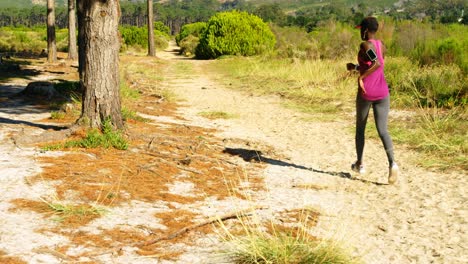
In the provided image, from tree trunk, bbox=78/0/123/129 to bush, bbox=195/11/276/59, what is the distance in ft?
69.9

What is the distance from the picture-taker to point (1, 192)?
13.8 ft

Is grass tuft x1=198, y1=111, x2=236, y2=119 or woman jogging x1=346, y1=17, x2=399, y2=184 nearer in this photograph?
woman jogging x1=346, y1=17, x2=399, y2=184

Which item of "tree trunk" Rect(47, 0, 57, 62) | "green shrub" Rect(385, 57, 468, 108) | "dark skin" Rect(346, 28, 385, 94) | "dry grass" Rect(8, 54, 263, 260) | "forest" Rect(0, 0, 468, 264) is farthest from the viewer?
"tree trunk" Rect(47, 0, 57, 62)

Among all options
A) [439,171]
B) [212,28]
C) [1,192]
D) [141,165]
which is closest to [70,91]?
[141,165]

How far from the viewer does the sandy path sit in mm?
3758

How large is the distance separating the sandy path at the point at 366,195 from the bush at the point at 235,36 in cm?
1916

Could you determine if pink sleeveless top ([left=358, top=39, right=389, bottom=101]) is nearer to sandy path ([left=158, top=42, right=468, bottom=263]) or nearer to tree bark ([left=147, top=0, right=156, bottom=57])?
sandy path ([left=158, top=42, right=468, bottom=263])

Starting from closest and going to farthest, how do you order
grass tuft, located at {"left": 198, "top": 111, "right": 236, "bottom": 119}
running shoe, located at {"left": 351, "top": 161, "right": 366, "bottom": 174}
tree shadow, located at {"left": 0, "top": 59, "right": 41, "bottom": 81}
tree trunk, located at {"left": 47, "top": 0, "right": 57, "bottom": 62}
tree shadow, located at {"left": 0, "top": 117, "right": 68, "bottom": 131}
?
running shoe, located at {"left": 351, "top": 161, "right": 366, "bottom": 174}
tree shadow, located at {"left": 0, "top": 117, "right": 68, "bottom": 131}
grass tuft, located at {"left": 198, "top": 111, "right": 236, "bottom": 119}
tree shadow, located at {"left": 0, "top": 59, "right": 41, "bottom": 81}
tree trunk, located at {"left": 47, "top": 0, "right": 57, "bottom": 62}

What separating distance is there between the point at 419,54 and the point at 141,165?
10338mm

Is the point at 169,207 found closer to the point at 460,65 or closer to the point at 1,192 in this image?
the point at 1,192

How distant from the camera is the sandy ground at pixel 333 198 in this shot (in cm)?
352

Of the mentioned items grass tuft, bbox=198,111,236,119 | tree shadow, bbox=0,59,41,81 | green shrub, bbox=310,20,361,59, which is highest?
green shrub, bbox=310,20,361,59

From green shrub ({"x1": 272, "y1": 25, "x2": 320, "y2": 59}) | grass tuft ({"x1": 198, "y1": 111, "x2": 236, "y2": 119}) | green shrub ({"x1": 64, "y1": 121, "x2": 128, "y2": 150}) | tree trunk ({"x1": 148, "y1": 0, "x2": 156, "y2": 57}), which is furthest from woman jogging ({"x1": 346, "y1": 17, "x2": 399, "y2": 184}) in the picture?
tree trunk ({"x1": 148, "y1": 0, "x2": 156, "y2": 57})

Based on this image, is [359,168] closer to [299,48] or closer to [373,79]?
[373,79]
